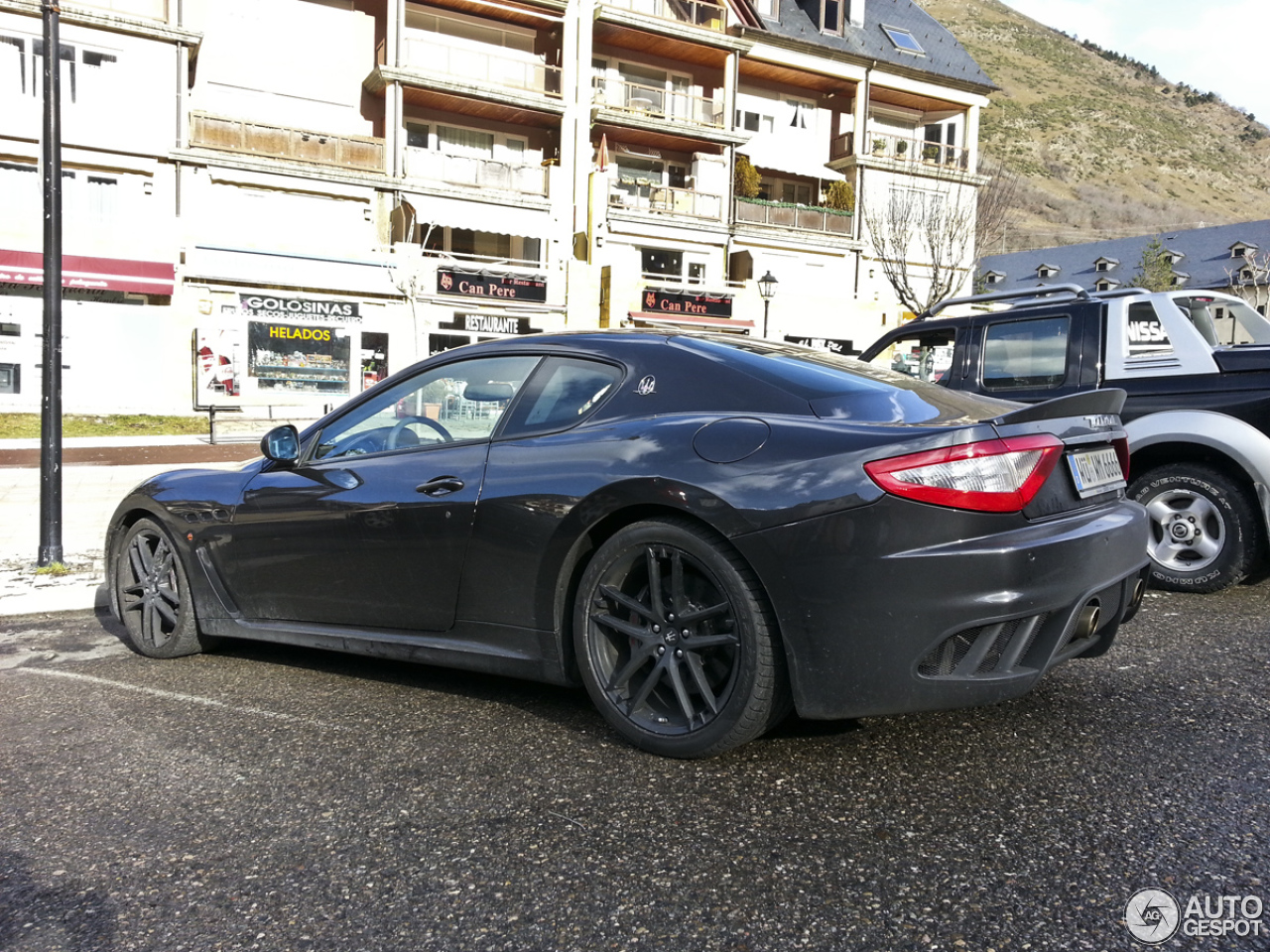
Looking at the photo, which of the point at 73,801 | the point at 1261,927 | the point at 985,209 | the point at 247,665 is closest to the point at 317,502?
the point at 247,665

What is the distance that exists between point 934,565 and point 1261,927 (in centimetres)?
102

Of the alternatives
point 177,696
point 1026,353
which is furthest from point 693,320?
point 177,696

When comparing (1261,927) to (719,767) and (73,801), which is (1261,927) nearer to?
(719,767)

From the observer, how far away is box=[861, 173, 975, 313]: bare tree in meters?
36.3

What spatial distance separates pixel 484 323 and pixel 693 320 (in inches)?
260

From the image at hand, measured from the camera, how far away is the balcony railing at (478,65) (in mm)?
29531

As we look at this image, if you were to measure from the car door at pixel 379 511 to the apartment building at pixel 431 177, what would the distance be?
23.5 metres

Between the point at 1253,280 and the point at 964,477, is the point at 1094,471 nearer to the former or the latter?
the point at 964,477

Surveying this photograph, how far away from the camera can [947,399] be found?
3.30m

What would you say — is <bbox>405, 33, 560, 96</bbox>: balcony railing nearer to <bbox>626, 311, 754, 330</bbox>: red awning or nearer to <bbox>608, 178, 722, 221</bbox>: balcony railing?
<bbox>608, 178, 722, 221</bbox>: balcony railing

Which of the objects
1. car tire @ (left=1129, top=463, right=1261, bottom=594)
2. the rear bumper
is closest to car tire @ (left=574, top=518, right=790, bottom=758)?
the rear bumper

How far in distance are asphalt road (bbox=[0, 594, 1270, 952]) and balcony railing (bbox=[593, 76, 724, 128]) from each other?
103 ft

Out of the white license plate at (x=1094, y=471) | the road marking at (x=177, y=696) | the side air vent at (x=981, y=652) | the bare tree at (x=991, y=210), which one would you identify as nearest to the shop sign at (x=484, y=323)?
the bare tree at (x=991, y=210)

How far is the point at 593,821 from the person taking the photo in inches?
102
